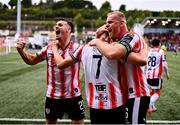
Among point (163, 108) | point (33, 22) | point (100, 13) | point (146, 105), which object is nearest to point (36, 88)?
point (163, 108)

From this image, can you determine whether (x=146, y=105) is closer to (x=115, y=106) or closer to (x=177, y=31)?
(x=115, y=106)

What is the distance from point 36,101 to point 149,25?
90.8 m

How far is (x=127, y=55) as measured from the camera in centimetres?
451

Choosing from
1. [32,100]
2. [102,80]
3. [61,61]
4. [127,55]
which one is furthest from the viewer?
[32,100]

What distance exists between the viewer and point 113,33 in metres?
4.61

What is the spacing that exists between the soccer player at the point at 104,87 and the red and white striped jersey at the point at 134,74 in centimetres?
12

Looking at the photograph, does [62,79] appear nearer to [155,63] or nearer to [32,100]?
[155,63]

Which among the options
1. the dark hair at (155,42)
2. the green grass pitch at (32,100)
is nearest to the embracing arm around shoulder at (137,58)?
the green grass pitch at (32,100)

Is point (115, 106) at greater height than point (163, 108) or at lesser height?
greater

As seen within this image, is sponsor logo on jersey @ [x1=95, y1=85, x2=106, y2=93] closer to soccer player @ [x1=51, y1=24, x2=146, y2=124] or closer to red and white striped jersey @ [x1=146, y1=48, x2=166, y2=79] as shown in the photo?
soccer player @ [x1=51, y1=24, x2=146, y2=124]

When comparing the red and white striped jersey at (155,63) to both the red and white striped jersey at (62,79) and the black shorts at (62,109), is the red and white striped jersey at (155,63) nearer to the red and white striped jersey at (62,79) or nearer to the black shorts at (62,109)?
the red and white striped jersey at (62,79)

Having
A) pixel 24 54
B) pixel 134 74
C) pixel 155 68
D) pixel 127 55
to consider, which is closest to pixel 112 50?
pixel 127 55

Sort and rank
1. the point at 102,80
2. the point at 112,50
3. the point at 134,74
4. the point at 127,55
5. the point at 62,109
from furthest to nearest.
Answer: the point at 62,109, the point at 134,74, the point at 102,80, the point at 127,55, the point at 112,50

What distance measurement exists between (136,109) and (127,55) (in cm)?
86
